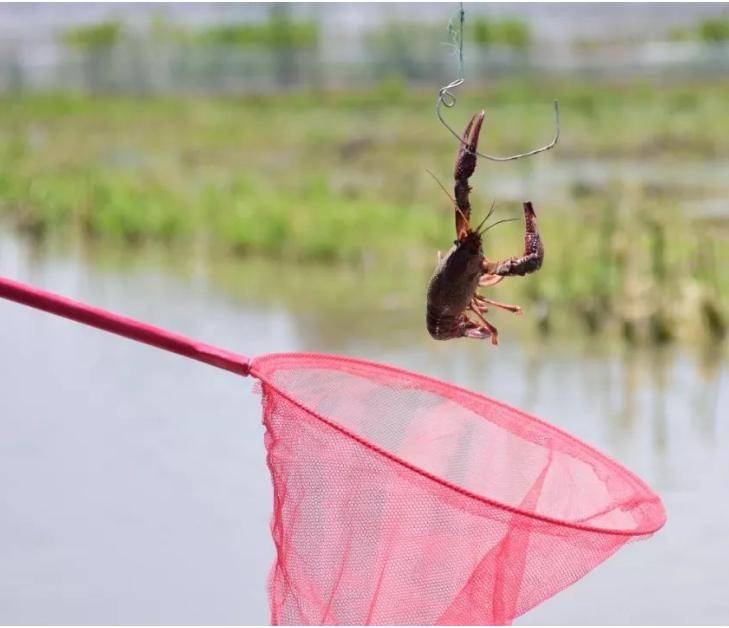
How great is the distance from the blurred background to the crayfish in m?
0.24

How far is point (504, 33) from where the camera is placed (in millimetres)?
8383

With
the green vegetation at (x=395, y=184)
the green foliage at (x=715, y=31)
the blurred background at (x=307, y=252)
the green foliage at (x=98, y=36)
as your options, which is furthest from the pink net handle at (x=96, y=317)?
the green foliage at (x=98, y=36)

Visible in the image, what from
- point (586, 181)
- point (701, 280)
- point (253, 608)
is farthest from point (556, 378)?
point (586, 181)

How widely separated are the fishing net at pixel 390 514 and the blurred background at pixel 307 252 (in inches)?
22.4

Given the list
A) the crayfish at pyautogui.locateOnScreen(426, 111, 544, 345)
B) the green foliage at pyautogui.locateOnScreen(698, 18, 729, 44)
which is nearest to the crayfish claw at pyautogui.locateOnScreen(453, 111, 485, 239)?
the crayfish at pyautogui.locateOnScreen(426, 111, 544, 345)

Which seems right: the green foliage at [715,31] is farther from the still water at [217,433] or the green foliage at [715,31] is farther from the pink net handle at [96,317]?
the pink net handle at [96,317]

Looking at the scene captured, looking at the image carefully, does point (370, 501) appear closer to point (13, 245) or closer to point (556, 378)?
point (556, 378)

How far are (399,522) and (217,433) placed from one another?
217 cm

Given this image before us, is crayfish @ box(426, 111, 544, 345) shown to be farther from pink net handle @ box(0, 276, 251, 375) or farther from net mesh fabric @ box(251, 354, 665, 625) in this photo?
pink net handle @ box(0, 276, 251, 375)

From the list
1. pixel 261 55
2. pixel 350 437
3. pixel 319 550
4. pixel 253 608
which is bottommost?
pixel 253 608

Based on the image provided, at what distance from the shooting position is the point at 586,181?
24.1ft

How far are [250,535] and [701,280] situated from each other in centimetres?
218

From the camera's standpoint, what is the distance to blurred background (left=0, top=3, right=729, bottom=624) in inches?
148

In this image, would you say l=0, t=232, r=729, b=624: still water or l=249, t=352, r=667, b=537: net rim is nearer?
l=249, t=352, r=667, b=537: net rim
